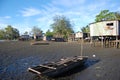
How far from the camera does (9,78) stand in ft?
51.8

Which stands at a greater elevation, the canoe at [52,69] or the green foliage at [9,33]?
the green foliage at [9,33]

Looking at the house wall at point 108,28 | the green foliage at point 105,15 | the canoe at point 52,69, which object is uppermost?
the green foliage at point 105,15

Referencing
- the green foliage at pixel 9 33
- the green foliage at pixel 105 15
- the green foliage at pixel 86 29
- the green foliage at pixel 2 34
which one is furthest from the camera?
the green foliage at pixel 2 34

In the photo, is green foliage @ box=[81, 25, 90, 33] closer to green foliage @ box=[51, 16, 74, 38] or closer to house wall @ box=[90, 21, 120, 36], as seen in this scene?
green foliage @ box=[51, 16, 74, 38]

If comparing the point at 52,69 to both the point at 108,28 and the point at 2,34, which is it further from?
the point at 2,34

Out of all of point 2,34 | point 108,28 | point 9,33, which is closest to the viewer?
point 108,28

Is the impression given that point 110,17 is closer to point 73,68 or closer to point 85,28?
point 85,28

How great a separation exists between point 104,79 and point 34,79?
5769mm

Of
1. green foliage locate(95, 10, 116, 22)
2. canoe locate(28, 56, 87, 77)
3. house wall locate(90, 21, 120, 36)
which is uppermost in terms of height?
green foliage locate(95, 10, 116, 22)

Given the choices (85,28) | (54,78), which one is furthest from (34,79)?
(85,28)

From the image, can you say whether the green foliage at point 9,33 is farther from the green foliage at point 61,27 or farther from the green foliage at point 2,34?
the green foliage at point 61,27

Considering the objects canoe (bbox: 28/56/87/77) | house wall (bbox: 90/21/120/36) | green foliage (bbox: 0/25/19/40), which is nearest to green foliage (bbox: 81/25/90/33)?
house wall (bbox: 90/21/120/36)

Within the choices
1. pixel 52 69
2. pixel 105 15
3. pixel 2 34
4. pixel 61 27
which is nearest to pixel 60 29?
pixel 61 27

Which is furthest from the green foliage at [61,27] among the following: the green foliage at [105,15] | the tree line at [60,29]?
the green foliage at [105,15]
